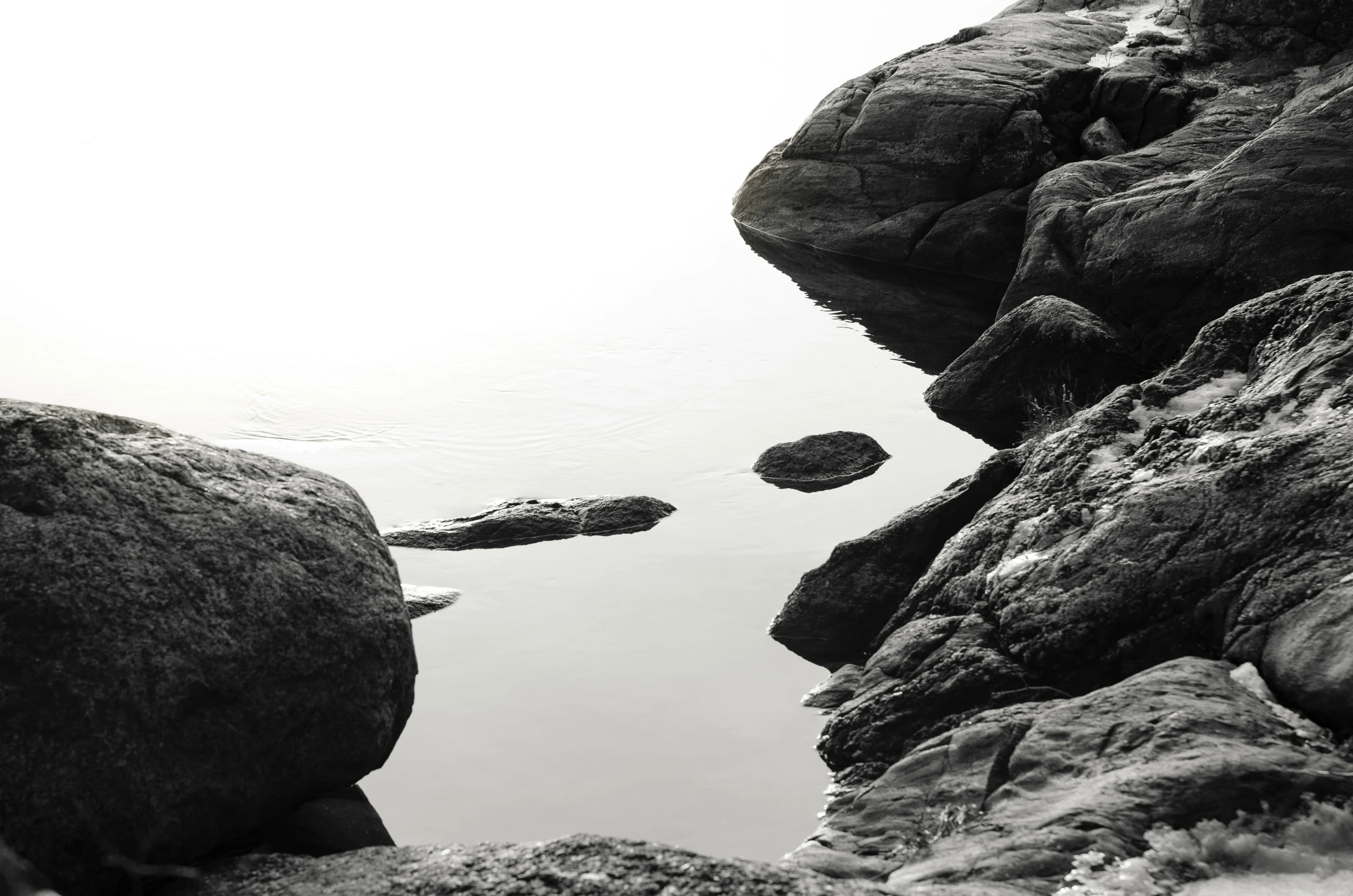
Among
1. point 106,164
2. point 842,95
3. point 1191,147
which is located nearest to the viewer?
point 1191,147

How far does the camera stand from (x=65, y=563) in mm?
6562

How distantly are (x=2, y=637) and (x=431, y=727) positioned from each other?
3.35 meters

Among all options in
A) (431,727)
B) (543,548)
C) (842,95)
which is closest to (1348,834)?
(431,727)

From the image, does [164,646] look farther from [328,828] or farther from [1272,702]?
[1272,702]

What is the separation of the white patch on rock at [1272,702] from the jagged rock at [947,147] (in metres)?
19.1

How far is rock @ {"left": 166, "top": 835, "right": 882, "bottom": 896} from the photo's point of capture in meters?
5.26

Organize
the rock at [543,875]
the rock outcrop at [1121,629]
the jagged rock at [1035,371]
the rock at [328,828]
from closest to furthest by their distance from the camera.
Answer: the rock at [543,875], the rock outcrop at [1121,629], the rock at [328,828], the jagged rock at [1035,371]

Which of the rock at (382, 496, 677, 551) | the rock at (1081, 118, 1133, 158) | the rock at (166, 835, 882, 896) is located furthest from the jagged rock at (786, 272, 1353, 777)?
the rock at (1081, 118, 1133, 158)

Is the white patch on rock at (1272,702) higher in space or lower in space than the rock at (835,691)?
higher

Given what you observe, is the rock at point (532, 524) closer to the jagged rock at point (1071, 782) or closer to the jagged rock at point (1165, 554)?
the jagged rock at point (1165, 554)

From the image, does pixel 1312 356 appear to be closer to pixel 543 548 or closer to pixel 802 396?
pixel 543 548

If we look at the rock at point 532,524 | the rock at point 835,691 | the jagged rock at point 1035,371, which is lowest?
the rock at point 835,691

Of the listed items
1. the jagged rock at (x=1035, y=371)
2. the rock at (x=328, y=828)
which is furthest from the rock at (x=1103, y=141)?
the rock at (x=328, y=828)

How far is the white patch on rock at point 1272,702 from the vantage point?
6035 mm
